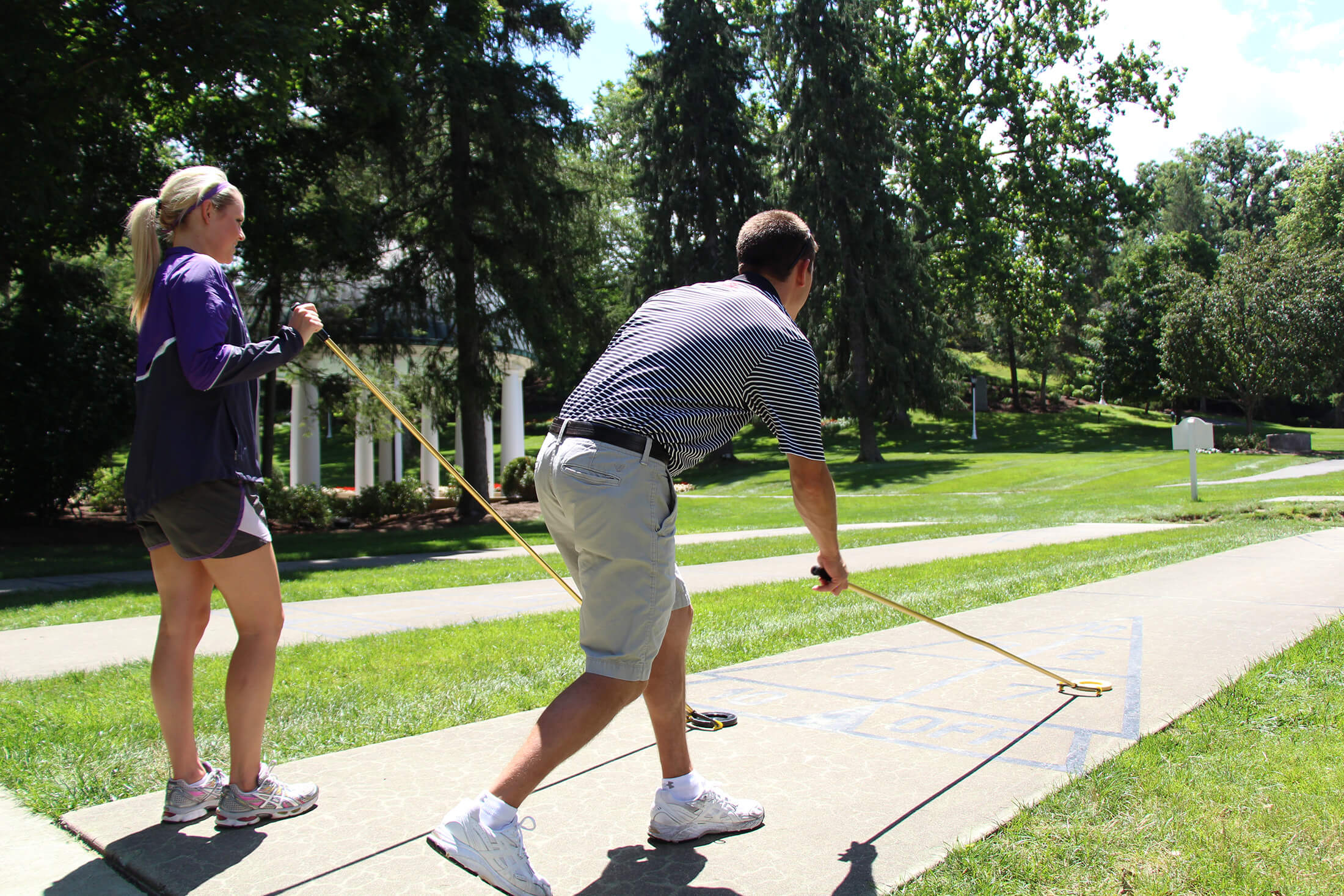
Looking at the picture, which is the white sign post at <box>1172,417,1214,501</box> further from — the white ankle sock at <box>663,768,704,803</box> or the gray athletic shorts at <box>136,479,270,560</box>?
the gray athletic shorts at <box>136,479,270,560</box>

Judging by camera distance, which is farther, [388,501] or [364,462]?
[364,462]

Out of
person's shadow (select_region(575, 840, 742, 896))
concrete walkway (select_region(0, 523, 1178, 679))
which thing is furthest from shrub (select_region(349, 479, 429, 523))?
person's shadow (select_region(575, 840, 742, 896))

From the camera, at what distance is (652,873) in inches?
107

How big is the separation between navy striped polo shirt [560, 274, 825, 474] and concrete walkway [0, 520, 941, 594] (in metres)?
9.41

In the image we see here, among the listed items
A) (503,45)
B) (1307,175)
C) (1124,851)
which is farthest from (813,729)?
(1307,175)

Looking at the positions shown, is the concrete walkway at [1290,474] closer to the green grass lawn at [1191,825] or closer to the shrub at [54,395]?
the green grass lawn at [1191,825]

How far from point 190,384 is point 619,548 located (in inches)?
54.1

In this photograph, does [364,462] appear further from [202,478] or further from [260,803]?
[202,478]

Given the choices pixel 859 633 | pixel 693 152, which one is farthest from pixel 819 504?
pixel 693 152

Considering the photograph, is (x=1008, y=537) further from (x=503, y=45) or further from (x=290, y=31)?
(x=503, y=45)

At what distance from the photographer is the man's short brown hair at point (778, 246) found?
314 centimetres

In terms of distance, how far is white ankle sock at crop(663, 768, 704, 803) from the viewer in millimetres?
2951

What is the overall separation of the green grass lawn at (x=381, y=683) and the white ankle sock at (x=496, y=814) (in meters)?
1.65

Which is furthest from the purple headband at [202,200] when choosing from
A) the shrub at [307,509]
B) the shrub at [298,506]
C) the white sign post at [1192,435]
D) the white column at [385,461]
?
the white column at [385,461]
